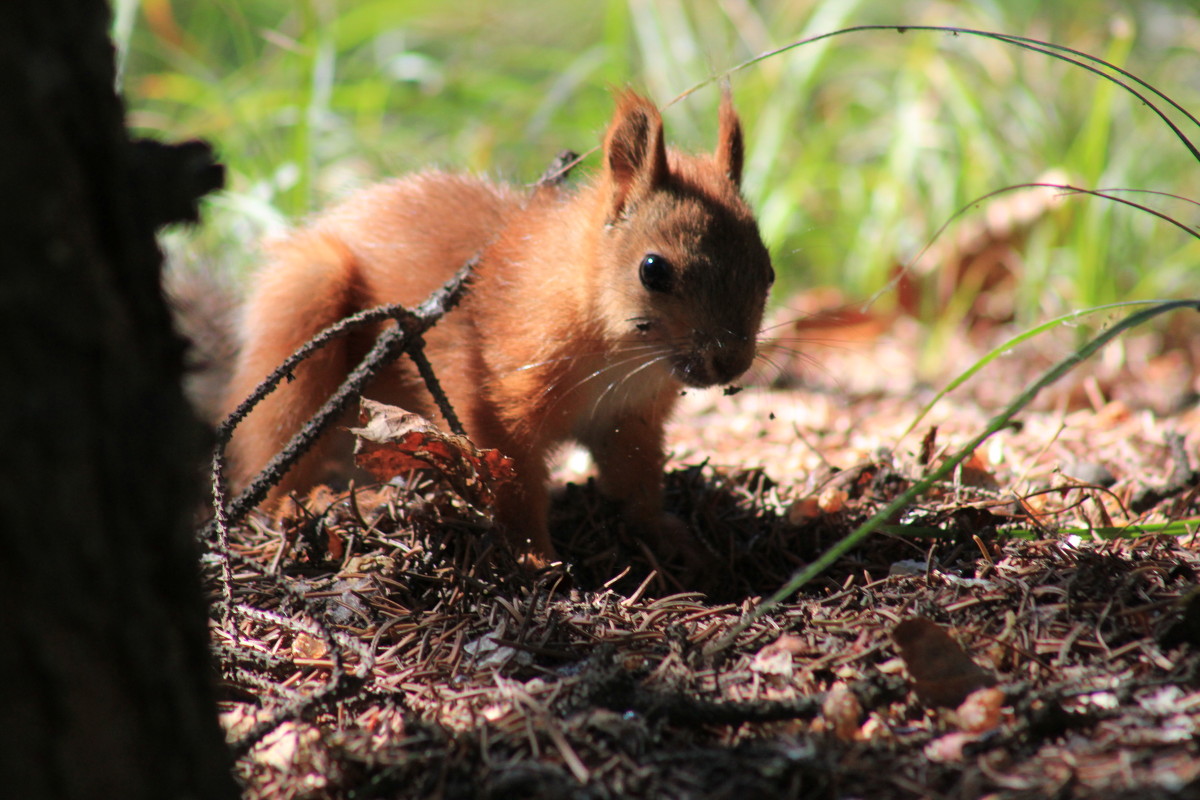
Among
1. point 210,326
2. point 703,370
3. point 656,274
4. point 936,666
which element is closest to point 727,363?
point 703,370

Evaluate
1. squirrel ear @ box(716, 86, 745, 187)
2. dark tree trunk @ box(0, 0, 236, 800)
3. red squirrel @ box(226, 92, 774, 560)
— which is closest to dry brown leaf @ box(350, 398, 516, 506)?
red squirrel @ box(226, 92, 774, 560)

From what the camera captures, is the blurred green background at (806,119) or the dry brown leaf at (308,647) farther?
the blurred green background at (806,119)

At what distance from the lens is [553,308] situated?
2.30m

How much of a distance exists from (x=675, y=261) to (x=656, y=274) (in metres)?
0.05

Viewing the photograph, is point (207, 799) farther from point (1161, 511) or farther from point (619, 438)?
point (1161, 511)

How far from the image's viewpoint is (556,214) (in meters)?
2.47

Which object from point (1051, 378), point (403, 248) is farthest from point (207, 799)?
point (403, 248)

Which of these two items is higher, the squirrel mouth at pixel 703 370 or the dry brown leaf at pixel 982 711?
the squirrel mouth at pixel 703 370

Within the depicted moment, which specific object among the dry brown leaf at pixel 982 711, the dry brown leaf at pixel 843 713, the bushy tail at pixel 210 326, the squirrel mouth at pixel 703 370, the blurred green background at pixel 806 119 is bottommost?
the dry brown leaf at pixel 982 711

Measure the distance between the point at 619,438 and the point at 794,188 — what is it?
2.57 metres

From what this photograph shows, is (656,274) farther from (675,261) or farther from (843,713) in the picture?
(843,713)

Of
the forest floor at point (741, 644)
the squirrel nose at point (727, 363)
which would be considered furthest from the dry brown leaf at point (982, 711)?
the squirrel nose at point (727, 363)

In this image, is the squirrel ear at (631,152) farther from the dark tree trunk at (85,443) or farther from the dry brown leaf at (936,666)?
the dark tree trunk at (85,443)

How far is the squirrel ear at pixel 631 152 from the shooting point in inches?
88.9
